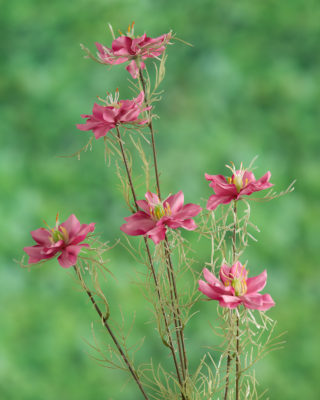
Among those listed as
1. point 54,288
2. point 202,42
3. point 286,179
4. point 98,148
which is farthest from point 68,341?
point 202,42

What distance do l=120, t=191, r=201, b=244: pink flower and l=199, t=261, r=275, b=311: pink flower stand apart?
0.13 feet

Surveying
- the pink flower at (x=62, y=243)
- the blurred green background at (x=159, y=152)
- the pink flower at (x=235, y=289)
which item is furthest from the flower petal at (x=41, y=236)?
the blurred green background at (x=159, y=152)

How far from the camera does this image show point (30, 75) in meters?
1.44

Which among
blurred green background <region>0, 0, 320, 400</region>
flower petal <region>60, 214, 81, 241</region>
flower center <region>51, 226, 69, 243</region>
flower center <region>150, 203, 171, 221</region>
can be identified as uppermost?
blurred green background <region>0, 0, 320, 400</region>

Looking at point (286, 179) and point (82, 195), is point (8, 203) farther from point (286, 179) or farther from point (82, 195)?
point (286, 179)

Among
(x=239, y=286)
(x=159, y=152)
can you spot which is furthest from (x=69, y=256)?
(x=159, y=152)

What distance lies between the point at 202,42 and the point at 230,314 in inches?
42.8

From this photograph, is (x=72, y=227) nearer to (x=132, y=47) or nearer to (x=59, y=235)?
(x=59, y=235)

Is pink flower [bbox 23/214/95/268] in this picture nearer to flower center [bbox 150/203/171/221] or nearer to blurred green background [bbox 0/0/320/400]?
flower center [bbox 150/203/171/221]

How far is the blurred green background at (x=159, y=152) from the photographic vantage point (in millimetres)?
1166

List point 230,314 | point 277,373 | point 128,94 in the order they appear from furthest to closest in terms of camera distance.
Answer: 1. point 128,94
2. point 277,373
3. point 230,314

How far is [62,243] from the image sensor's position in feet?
1.43

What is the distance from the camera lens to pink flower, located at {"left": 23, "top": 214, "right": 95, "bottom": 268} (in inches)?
16.6

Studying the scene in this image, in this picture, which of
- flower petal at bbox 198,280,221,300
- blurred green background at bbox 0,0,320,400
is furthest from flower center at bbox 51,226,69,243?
blurred green background at bbox 0,0,320,400
